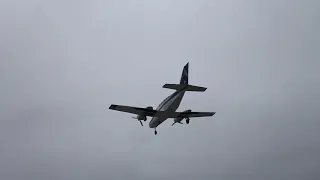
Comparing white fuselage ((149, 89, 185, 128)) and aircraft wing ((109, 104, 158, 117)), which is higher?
white fuselage ((149, 89, 185, 128))

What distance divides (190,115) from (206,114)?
578cm

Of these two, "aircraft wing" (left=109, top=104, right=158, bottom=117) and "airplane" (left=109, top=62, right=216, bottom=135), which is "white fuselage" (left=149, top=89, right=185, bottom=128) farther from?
"aircraft wing" (left=109, top=104, right=158, bottom=117)

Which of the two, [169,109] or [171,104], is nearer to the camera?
[171,104]

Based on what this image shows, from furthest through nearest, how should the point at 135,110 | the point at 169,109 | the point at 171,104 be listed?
1. the point at 169,109
2. the point at 135,110
3. the point at 171,104

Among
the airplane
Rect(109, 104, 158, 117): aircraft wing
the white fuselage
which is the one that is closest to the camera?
the airplane

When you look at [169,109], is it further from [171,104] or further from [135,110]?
[135,110]

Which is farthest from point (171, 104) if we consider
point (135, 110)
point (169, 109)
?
point (135, 110)

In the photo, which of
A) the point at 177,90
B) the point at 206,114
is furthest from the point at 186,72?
the point at 206,114

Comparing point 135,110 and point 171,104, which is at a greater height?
point 171,104

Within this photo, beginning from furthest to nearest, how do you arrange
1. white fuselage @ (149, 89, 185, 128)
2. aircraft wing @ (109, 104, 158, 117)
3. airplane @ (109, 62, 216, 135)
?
1. aircraft wing @ (109, 104, 158, 117)
2. white fuselage @ (149, 89, 185, 128)
3. airplane @ (109, 62, 216, 135)

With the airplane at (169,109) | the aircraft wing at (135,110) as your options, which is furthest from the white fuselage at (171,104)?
the aircraft wing at (135,110)

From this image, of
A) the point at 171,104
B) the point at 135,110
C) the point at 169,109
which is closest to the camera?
the point at 171,104

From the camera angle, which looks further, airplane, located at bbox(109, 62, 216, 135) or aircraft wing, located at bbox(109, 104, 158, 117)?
aircraft wing, located at bbox(109, 104, 158, 117)

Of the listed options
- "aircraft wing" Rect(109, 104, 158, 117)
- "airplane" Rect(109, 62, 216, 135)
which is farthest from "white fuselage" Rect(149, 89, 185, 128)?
"aircraft wing" Rect(109, 104, 158, 117)
